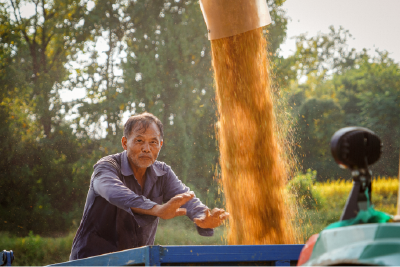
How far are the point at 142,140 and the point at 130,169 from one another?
0.75ft

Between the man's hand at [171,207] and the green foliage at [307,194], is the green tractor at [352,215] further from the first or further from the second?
the green foliage at [307,194]

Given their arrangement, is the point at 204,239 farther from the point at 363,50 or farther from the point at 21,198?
the point at 363,50

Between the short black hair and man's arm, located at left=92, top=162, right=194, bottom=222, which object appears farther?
the short black hair

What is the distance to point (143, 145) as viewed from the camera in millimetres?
3232

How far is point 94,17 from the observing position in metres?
12.5

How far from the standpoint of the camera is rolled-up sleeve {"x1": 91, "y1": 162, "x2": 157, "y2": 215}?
2750mm

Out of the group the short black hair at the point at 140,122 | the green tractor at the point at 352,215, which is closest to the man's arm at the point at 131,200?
the short black hair at the point at 140,122

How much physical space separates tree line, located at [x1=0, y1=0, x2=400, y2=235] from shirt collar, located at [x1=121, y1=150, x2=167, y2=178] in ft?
25.2

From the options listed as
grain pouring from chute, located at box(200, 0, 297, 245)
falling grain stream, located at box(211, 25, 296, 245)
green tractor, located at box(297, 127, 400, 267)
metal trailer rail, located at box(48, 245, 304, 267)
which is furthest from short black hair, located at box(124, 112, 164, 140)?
green tractor, located at box(297, 127, 400, 267)

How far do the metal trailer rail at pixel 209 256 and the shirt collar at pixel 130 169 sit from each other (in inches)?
46.7

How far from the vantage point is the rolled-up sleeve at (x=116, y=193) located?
2750mm

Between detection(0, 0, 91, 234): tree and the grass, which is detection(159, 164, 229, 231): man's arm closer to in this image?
the grass

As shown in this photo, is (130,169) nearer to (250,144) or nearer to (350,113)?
(250,144)

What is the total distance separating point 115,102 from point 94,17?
2657mm
